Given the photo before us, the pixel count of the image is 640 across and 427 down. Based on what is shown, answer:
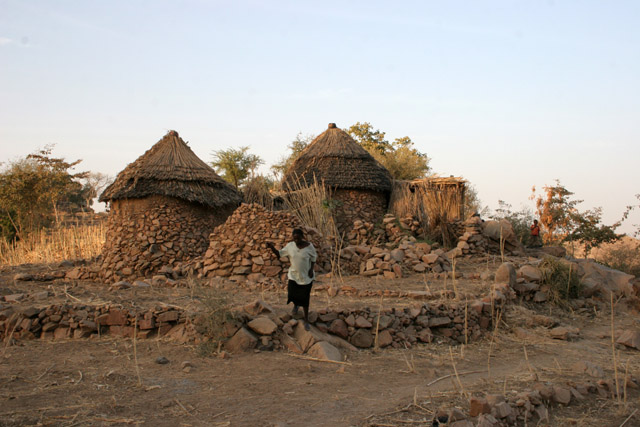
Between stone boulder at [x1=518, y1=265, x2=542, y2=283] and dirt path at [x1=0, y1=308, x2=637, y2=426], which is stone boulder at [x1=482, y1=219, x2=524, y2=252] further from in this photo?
dirt path at [x1=0, y1=308, x2=637, y2=426]

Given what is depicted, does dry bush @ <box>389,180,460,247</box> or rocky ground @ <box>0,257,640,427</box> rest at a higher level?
dry bush @ <box>389,180,460,247</box>

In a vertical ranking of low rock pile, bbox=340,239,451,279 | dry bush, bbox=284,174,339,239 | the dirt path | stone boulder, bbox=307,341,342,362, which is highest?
dry bush, bbox=284,174,339,239

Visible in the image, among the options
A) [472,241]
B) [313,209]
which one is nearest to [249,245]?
[313,209]

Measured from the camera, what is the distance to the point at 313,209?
12.7m

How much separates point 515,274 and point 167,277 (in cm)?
602

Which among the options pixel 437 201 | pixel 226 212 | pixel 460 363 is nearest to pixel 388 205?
pixel 437 201

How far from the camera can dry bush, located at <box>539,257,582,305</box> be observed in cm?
891

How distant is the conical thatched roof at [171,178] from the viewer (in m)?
10.8

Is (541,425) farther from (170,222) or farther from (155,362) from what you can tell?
(170,222)

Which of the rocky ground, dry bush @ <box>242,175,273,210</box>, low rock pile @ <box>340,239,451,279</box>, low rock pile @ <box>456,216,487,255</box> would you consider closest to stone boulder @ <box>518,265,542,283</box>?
the rocky ground

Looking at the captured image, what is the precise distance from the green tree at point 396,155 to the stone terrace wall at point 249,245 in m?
11.0

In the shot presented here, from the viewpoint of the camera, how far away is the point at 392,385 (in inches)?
196

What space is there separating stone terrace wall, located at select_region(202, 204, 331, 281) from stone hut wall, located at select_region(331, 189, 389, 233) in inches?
192

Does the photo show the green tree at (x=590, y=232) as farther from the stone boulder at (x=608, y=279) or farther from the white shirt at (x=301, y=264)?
the white shirt at (x=301, y=264)
